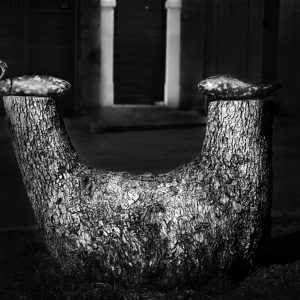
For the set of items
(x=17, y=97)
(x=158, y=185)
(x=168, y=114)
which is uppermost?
(x=17, y=97)

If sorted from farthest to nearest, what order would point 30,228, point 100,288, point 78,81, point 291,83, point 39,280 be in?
1. point 78,81
2. point 291,83
3. point 30,228
4. point 39,280
5. point 100,288

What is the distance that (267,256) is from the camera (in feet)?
15.6

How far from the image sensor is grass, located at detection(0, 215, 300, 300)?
4.34 meters

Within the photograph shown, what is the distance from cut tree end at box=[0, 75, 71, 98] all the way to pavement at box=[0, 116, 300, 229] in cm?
226

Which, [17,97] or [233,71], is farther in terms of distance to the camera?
[233,71]

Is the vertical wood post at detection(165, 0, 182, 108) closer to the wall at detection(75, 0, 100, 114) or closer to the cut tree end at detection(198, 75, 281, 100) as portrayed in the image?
the wall at detection(75, 0, 100, 114)

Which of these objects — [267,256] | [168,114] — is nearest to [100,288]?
[267,256]

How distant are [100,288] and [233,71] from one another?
43.5ft

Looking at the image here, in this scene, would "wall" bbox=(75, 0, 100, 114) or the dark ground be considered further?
"wall" bbox=(75, 0, 100, 114)

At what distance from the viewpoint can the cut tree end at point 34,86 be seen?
4434 mm

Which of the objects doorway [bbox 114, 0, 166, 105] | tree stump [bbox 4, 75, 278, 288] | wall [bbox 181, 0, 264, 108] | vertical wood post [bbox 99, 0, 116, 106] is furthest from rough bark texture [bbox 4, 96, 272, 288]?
doorway [bbox 114, 0, 166, 105]

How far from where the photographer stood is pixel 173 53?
675 inches

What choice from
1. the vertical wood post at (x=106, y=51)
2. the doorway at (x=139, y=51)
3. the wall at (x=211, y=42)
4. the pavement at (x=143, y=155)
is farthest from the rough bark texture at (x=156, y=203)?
the doorway at (x=139, y=51)

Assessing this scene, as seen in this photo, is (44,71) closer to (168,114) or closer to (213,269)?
(168,114)
